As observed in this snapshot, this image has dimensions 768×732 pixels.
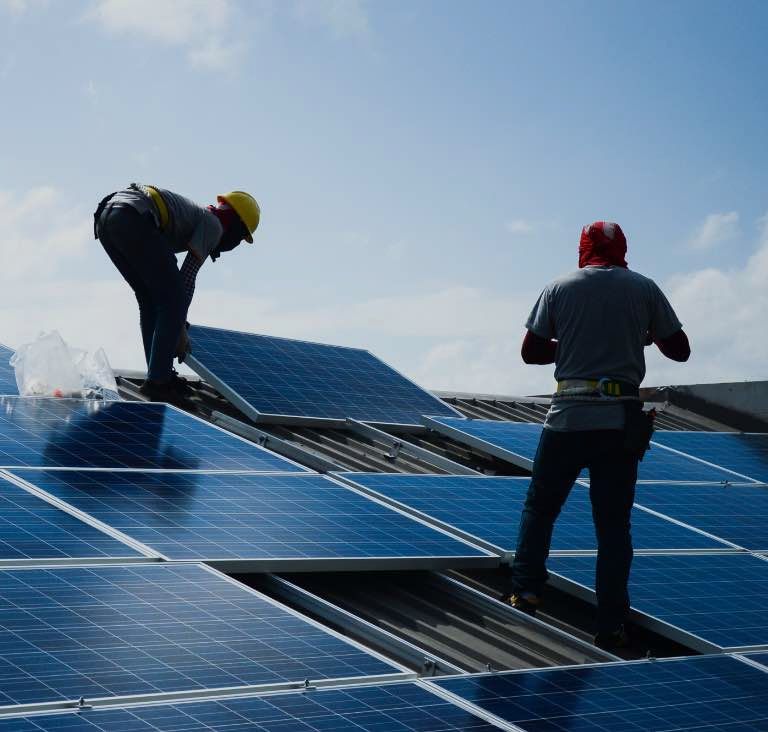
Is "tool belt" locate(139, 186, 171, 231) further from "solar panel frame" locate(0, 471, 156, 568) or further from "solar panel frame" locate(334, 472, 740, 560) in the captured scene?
"solar panel frame" locate(0, 471, 156, 568)

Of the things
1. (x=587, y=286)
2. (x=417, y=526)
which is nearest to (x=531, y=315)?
(x=587, y=286)

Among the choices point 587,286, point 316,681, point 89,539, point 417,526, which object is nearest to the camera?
point 316,681

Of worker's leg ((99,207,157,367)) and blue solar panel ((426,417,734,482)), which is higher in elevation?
worker's leg ((99,207,157,367))

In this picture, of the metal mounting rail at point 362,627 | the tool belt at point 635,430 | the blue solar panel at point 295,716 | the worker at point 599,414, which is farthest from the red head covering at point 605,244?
the blue solar panel at point 295,716

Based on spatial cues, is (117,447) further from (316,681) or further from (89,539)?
(316,681)

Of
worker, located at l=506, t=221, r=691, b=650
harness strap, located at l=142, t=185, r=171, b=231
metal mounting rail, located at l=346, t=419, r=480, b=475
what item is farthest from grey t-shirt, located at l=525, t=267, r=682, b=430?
harness strap, located at l=142, t=185, r=171, b=231

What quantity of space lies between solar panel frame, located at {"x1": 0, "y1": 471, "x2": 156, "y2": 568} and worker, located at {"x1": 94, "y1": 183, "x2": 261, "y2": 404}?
454 cm

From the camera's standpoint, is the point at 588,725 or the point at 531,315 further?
the point at 531,315

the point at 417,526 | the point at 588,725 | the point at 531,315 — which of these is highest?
the point at 531,315

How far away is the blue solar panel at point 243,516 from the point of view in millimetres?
7434

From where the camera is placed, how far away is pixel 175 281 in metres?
11.9

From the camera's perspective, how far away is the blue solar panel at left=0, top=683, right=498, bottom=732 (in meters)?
4.96

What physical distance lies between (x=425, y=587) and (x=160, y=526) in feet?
5.73

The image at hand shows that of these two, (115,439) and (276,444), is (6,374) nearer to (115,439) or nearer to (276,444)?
(276,444)
